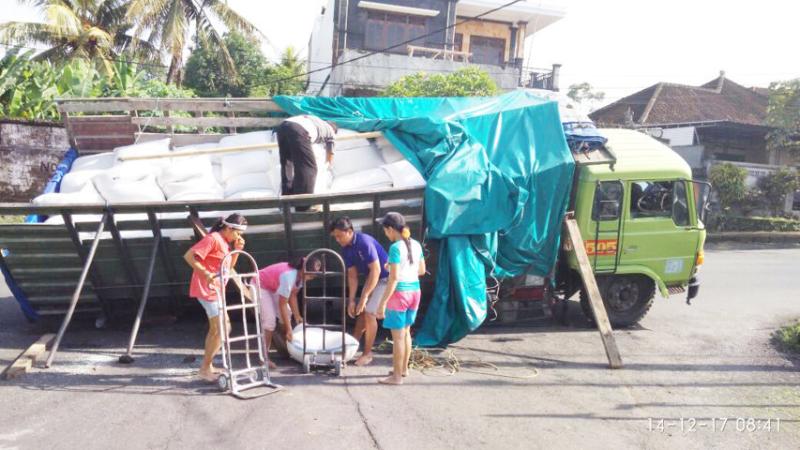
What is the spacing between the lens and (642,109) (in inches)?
1073

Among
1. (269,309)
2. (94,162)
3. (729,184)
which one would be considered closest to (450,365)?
(269,309)

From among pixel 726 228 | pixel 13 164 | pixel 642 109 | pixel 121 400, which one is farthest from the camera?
pixel 642 109

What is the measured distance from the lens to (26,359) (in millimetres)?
5277

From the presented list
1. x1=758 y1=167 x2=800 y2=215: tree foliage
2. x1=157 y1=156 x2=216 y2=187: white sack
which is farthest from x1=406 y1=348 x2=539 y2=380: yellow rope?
x1=758 y1=167 x2=800 y2=215: tree foliage

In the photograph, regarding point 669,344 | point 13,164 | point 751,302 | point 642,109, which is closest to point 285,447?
point 669,344

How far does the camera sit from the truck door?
7363mm

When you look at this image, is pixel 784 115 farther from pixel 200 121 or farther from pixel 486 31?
pixel 200 121

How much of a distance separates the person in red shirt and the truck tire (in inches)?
181

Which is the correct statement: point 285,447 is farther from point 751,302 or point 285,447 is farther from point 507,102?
point 751,302

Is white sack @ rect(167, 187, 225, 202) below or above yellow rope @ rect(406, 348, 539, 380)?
above

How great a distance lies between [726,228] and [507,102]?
47.2 feet

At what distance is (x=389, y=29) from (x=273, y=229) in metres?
19.6

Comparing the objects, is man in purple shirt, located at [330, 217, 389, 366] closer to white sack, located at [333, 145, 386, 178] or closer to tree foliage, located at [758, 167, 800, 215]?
white sack, located at [333, 145, 386, 178]

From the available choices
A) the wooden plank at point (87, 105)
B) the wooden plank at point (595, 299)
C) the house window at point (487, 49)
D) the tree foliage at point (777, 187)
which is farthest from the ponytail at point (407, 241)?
the house window at point (487, 49)
